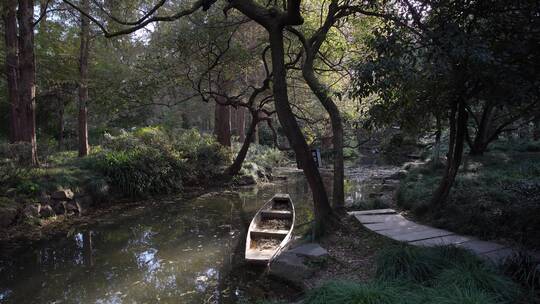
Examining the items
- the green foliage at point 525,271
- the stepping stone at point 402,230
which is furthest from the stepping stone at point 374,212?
the green foliage at point 525,271

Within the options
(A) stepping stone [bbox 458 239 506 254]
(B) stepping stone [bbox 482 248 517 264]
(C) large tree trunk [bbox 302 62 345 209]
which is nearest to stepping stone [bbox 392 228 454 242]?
(A) stepping stone [bbox 458 239 506 254]

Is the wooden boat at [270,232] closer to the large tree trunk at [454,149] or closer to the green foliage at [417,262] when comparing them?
the green foliage at [417,262]

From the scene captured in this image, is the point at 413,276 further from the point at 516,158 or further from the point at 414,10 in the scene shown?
the point at 516,158

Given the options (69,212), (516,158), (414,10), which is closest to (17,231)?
(69,212)

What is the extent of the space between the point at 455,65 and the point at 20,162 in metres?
9.66

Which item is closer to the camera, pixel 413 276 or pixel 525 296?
pixel 525 296

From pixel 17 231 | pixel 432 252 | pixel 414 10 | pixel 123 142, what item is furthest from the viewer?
pixel 123 142

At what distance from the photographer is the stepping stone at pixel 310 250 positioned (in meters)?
5.70

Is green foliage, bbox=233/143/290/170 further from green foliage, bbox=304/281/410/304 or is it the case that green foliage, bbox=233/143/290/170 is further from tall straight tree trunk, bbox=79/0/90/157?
green foliage, bbox=304/281/410/304

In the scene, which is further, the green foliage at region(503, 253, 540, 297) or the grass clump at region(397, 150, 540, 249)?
the grass clump at region(397, 150, 540, 249)

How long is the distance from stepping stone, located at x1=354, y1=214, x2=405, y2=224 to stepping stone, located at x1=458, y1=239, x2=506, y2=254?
181 cm

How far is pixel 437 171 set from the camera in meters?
11.5

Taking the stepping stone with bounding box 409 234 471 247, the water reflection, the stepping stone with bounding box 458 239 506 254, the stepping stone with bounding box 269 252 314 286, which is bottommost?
the water reflection

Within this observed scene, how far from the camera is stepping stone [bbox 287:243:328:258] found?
5.70 metres
